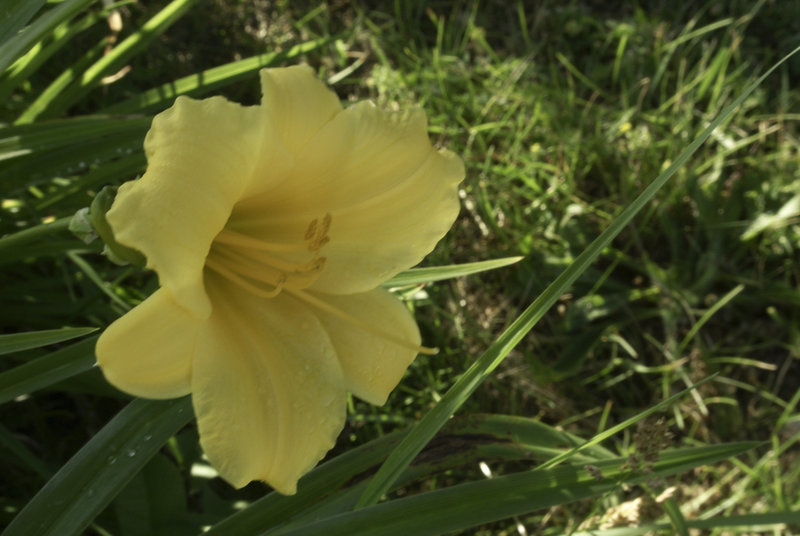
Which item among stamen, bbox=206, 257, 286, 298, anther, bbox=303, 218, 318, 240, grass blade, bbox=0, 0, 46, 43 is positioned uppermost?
grass blade, bbox=0, 0, 46, 43

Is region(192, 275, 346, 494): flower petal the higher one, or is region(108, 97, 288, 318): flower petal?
region(108, 97, 288, 318): flower petal

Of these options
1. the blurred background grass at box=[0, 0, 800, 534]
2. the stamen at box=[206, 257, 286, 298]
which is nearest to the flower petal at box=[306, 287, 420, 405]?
the stamen at box=[206, 257, 286, 298]

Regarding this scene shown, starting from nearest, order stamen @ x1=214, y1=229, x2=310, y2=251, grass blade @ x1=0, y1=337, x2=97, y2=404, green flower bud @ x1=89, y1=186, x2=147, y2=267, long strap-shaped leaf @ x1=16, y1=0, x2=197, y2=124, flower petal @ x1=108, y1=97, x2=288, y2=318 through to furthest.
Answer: flower petal @ x1=108, y1=97, x2=288, y2=318, green flower bud @ x1=89, y1=186, x2=147, y2=267, stamen @ x1=214, y1=229, x2=310, y2=251, grass blade @ x1=0, y1=337, x2=97, y2=404, long strap-shaped leaf @ x1=16, y1=0, x2=197, y2=124

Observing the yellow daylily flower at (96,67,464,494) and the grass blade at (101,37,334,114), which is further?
the grass blade at (101,37,334,114)

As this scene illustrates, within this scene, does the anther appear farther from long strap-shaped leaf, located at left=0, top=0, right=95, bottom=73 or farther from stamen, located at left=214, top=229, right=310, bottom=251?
long strap-shaped leaf, located at left=0, top=0, right=95, bottom=73

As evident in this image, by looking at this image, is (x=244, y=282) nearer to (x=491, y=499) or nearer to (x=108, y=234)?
(x=108, y=234)

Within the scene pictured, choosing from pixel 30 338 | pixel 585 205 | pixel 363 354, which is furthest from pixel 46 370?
pixel 585 205

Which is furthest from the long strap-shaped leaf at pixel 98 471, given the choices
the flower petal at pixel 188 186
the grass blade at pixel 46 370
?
the flower petal at pixel 188 186
